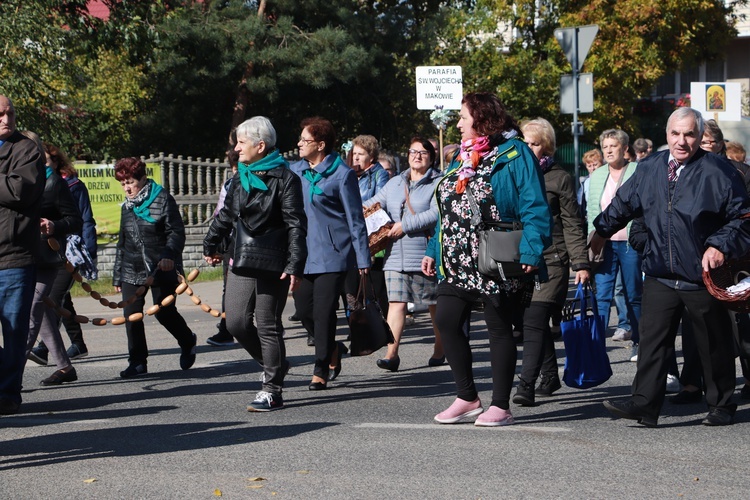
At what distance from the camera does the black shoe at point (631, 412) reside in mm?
6500

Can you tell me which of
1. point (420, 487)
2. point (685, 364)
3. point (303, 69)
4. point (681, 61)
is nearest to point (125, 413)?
point (420, 487)

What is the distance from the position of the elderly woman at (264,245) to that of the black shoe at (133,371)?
6.52 ft

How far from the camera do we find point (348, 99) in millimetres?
27312

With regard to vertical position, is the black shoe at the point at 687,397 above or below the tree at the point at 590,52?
below

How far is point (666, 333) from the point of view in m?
6.50

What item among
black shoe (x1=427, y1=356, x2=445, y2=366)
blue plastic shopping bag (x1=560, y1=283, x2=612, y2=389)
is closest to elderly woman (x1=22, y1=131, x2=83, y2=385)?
black shoe (x1=427, y1=356, x2=445, y2=366)

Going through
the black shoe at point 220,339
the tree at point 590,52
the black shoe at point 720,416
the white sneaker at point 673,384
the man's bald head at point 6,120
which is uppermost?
the tree at point 590,52

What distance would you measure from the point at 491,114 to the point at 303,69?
56.3 ft

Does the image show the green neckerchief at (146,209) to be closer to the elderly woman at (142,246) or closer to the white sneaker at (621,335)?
the elderly woman at (142,246)

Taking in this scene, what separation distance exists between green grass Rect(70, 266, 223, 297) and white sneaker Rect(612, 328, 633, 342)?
704 cm

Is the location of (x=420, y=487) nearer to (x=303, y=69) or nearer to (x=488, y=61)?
(x=303, y=69)

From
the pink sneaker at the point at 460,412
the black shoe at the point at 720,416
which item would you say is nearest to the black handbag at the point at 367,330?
the pink sneaker at the point at 460,412

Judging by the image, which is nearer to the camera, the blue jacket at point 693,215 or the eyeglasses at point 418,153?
the blue jacket at point 693,215

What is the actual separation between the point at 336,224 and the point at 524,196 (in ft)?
6.82
